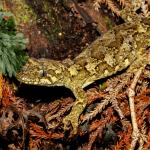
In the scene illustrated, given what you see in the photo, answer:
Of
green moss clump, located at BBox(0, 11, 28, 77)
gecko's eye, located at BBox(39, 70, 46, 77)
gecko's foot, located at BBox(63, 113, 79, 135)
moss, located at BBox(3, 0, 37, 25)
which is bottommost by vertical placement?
gecko's foot, located at BBox(63, 113, 79, 135)

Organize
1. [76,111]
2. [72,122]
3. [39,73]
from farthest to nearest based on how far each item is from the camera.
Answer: [39,73]
[76,111]
[72,122]

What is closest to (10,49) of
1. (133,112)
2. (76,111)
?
(76,111)

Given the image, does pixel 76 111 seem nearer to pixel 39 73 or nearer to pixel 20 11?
pixel 39 73

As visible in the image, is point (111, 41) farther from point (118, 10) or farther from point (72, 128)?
point (72, 128)

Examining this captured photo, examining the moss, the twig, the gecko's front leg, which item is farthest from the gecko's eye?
the twig

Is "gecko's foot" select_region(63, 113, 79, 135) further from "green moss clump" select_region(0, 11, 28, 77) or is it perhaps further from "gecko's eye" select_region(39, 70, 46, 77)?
"green moss clump" select_region(0, 11, 28, 77)

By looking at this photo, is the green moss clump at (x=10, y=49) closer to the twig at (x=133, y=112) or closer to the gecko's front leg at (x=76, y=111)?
the gecko's front leg at (x=76, y=111)

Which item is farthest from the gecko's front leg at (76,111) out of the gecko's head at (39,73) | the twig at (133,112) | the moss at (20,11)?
the moss at (20,11)
